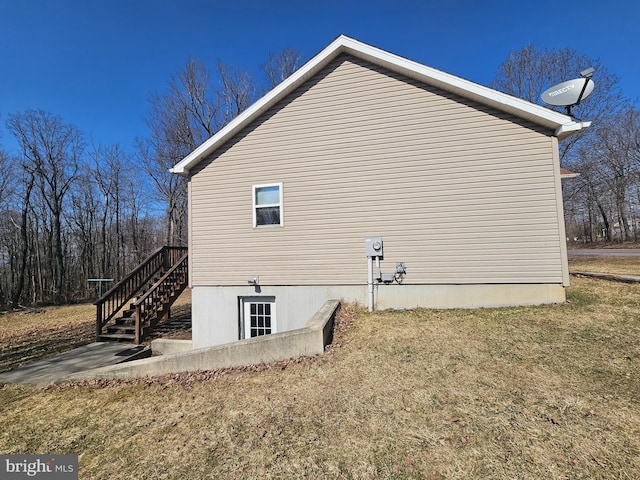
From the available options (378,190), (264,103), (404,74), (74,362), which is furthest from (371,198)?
(74,362)

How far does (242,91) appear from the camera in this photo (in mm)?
22781

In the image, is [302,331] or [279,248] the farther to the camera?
[279,248]

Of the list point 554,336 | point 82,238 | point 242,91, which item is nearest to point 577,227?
point 242,91

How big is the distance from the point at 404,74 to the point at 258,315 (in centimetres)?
701

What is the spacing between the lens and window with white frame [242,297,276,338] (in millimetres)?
8039

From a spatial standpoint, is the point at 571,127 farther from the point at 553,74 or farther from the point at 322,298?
the point at 553,74

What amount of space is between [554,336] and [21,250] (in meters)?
28.1

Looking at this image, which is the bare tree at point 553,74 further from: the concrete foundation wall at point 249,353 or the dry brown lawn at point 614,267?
the concrete foundation wall at point 249,353

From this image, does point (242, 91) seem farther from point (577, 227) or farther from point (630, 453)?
point (577, 227)

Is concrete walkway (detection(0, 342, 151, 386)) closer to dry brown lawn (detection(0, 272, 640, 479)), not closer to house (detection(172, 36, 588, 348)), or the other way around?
dry brown lawn (detection(0, 272, 640, 479))

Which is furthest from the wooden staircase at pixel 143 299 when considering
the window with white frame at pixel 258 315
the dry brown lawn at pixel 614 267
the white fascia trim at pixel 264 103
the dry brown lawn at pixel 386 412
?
the dry brown lawn at pixel 614 267

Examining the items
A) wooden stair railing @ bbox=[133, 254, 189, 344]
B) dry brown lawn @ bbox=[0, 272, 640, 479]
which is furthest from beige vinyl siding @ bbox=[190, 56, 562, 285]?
dry brown lawn @ bbox=[0, 272, 640, 479]

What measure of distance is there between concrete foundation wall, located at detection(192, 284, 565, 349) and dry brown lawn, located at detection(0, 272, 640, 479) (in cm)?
102

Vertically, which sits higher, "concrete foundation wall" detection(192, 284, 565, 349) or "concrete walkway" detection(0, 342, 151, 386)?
"concrete foundation wall" detection(192, 284, 565, 349)
